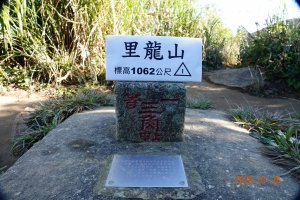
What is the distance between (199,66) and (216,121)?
0.85 m

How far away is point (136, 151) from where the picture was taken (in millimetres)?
1997

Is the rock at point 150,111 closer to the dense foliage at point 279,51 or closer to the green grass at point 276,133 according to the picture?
the green grass at point 276,133

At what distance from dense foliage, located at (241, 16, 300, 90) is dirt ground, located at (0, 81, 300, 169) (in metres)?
0.64

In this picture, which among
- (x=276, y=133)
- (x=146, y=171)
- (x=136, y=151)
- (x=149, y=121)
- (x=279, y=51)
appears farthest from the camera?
(x=279, y=51)

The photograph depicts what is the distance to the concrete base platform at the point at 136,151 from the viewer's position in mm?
1518

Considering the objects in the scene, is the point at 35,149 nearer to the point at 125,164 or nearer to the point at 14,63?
the point at 125,164

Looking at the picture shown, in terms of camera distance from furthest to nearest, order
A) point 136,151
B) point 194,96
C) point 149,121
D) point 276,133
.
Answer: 1. point 194,96
2. point 276,133
3. point 149,121
4. point 136,151

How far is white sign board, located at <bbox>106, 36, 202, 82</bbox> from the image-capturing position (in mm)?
2049

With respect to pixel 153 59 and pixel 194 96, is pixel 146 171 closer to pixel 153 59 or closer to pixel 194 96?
pixel 153 59

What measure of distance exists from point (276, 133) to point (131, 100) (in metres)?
1.37

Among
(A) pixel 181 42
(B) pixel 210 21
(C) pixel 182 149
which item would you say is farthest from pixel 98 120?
(B) pixel 210 21
